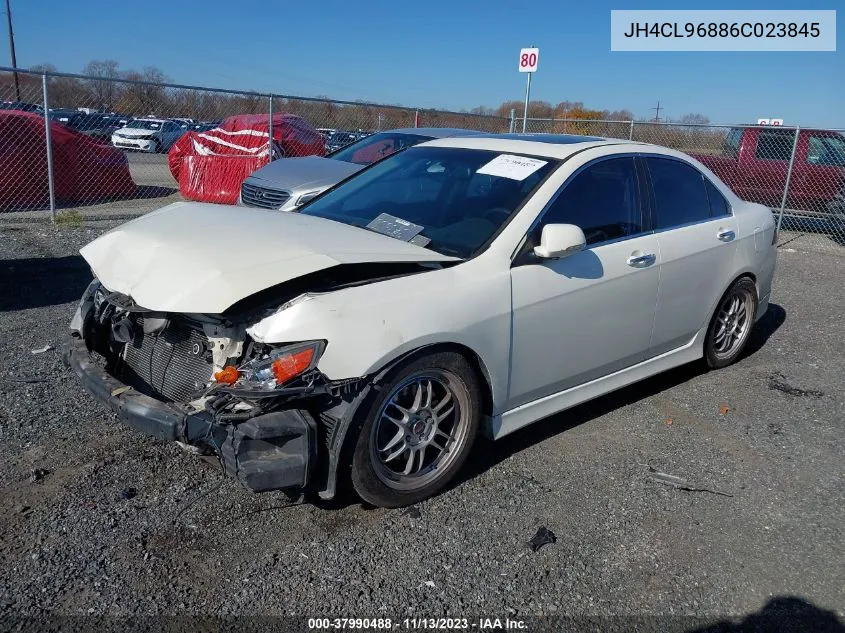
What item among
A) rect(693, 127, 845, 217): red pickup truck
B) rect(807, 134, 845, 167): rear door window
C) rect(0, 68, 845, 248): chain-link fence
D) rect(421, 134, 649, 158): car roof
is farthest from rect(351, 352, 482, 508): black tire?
rect(807, 134, 845, 167): rear door window

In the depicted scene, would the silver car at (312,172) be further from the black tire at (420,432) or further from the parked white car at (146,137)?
the parked white car at (146,137)

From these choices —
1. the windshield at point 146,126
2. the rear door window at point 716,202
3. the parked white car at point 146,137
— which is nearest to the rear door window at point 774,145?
the rear door window at point 716,202

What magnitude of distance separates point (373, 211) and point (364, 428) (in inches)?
61.7

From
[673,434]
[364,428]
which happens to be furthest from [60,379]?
[673,434]

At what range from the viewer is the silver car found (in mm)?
8547

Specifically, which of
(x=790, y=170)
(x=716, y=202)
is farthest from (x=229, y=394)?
(x=790, y=170)

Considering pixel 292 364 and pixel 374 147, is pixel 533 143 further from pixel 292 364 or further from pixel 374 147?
pixel 374 147

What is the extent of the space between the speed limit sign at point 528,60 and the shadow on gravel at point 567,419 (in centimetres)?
875

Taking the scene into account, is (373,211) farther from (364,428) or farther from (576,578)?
(576,578)

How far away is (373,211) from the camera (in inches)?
165

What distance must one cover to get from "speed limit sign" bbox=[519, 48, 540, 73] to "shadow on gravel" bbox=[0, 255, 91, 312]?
8944 millimetres

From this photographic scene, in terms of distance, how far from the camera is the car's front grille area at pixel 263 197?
8578mm

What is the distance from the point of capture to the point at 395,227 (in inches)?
154

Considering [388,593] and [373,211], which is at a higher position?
[373,211]
